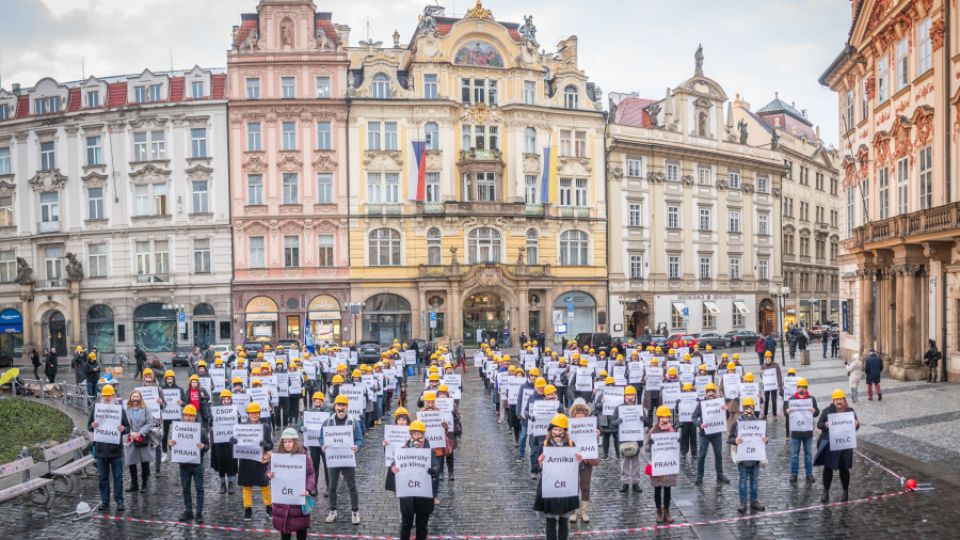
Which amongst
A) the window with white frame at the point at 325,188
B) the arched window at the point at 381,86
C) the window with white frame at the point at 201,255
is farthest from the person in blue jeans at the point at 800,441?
the window with white frame at the point at 201,255

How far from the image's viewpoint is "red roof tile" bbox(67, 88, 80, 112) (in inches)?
2076

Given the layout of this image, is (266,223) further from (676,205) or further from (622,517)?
(622,517)

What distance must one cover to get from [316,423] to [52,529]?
4.47 meters

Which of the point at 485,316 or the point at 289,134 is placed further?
the point at 485,316

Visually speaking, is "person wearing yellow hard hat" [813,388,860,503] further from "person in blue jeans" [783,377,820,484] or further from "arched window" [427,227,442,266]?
"arched window" [427,227,442,266]

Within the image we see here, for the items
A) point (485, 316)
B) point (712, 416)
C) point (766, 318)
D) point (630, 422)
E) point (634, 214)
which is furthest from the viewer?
point (766, 318)

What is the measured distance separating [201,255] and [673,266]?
32.8 m

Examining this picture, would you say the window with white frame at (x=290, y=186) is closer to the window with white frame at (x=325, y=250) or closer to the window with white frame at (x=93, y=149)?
the window with white frame at (x=325, y=250)

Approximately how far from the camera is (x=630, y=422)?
14.9 meters

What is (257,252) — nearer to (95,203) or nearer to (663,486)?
(95,203)

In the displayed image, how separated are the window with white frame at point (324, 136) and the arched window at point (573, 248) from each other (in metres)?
16.8

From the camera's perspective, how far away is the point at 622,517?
13.3 m

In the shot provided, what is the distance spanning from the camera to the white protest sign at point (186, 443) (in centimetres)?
1306

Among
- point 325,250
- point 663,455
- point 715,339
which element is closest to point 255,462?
point 663,455
